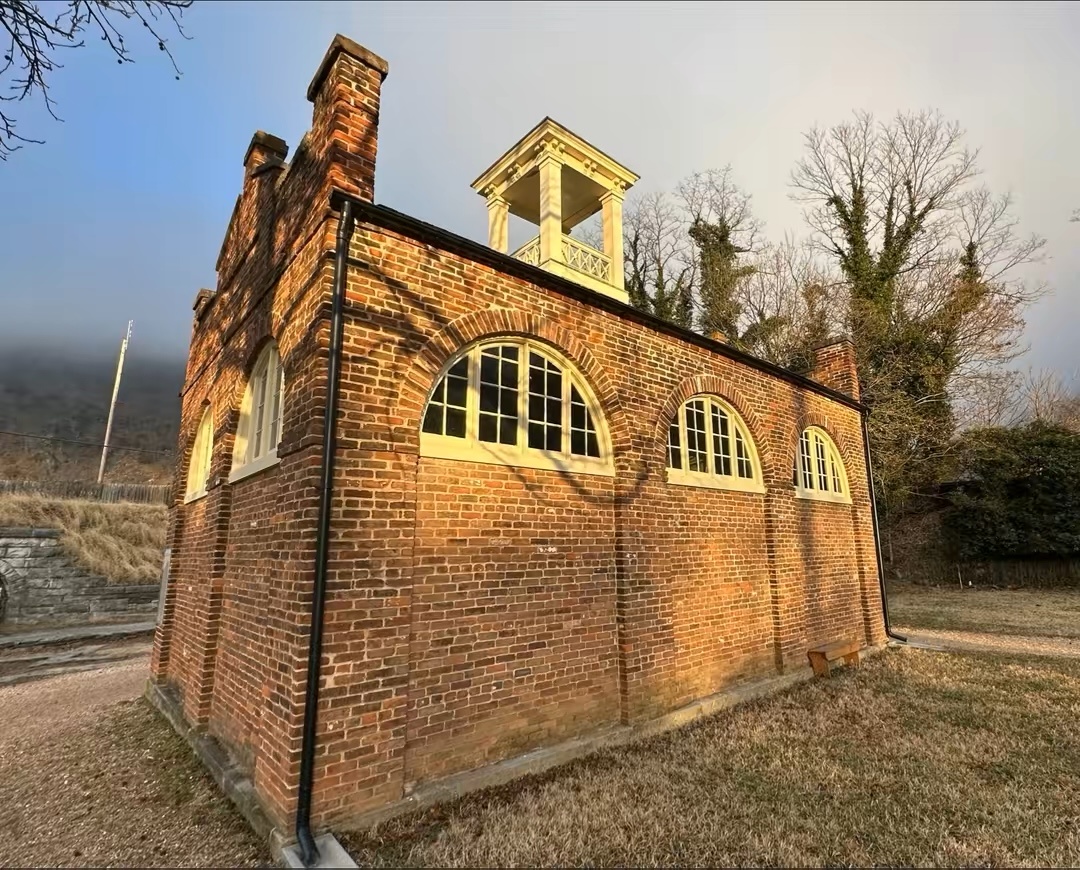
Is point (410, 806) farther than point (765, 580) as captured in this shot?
No

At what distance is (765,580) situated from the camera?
7.96 meters

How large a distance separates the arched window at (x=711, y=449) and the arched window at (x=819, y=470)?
4.79ft

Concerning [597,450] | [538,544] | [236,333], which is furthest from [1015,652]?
[236,333]

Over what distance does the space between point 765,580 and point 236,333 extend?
824 cm

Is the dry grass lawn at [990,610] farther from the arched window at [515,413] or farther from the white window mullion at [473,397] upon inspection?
the white window mullion at [473,397]

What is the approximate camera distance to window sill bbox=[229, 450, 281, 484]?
5062 millimetres

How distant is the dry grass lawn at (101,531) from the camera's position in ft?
59.7

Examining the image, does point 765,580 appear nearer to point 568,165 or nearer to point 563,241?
point 563,241

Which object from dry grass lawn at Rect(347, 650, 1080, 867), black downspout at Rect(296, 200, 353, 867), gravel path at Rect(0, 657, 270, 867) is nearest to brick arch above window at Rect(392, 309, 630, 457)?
black downspout at Rect(296, 200, 353, 867)

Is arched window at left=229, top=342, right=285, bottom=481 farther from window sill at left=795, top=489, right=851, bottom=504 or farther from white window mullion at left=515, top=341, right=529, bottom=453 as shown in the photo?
window sill at left=795, top=489, right=851, bottom=504

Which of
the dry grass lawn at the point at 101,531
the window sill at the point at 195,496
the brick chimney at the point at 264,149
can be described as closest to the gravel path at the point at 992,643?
the window sill at the point at 195,496

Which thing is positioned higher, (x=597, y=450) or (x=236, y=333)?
(x=236, y=333)

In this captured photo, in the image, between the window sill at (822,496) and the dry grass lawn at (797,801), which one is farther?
the window sill at (822,496)

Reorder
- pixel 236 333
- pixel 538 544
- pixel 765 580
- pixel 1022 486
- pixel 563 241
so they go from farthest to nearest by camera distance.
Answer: pixel 1022 486 → pixel 563 241 → pixel 765 580 → pixel 236 333 → pixel 538 544
